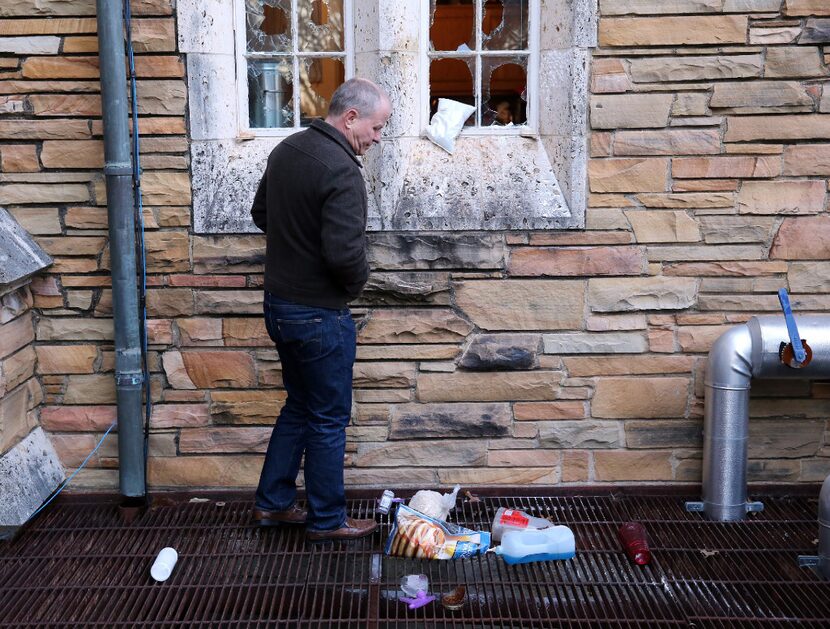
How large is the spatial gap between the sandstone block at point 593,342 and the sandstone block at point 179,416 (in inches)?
64.7

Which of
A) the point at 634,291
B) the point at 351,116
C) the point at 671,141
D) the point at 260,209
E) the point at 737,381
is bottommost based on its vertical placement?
the point at 737,381

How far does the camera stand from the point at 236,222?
4.39 meters

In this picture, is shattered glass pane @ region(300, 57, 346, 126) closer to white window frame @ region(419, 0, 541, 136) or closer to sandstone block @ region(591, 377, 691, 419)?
white window frame @ region(419, 0, 541, 136)

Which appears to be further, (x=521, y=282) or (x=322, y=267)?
(x=521, y=282)

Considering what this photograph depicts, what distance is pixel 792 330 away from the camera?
4125mm

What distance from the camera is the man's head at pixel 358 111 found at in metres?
3.74

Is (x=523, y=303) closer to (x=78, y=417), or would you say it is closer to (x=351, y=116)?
(x=351, y=116)

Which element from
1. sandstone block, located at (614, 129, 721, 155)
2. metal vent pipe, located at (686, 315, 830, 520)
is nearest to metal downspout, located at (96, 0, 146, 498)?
sandstone block, located at (614, 129, 721, 155)

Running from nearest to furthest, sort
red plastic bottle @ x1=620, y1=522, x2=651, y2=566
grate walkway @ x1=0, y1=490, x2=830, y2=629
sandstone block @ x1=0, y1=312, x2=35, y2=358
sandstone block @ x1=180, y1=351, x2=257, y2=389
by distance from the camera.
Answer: grate walkway @ x1=0, y1=490, x2=830, y2=629 → red plastic bottle @ x1=620, y1=522, x2=651, y2=566 → sandstone block @ x1=0, y1=312, x2=35, y2=358 → sandstone block @ x1=180, y1=351, x2=257, y2=389

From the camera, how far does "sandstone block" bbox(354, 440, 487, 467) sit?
15.0ft

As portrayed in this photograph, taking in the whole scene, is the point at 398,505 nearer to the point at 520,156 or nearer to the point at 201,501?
the point at 201,501

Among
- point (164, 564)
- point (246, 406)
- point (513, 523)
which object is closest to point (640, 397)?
point (513, 523)

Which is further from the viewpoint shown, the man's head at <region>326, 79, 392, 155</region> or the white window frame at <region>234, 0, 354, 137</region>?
the white window frame at <region>234, 0, 354, 137</region>

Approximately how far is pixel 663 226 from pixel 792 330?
2.41 ft
